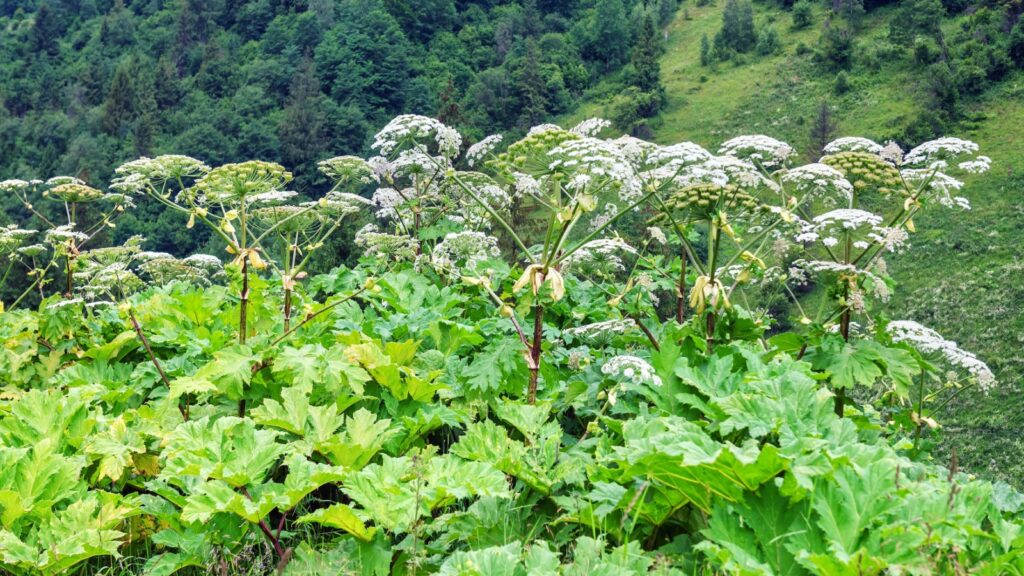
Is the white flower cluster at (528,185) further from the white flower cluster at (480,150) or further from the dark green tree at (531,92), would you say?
the dark green tree at (531,92)

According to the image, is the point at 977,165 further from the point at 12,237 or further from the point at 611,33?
the point at 611,33

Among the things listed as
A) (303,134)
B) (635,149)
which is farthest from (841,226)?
(303,134)

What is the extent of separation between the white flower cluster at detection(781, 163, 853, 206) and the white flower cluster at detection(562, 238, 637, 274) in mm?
1085

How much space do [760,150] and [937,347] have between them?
1576 mm

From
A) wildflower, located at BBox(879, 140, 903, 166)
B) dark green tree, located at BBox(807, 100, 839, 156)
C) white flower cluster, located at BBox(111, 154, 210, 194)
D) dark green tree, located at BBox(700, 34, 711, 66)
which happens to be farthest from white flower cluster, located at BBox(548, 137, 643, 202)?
dark green tree, located at BBox(700, 34, 711, 66)

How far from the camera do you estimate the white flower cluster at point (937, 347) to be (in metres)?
4.84

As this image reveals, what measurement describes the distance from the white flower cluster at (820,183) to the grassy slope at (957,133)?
60.6 feet

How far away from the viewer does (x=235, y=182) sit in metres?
5.17

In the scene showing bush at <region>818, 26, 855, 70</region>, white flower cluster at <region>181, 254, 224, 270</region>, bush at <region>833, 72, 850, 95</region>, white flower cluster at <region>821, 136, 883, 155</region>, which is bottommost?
bush at <region>833, 72, 850, 95</region>

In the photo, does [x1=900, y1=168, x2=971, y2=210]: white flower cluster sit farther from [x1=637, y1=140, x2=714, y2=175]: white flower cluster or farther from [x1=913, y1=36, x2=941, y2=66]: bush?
[x1=913, y1=36, x2=941, y2=66]: bush

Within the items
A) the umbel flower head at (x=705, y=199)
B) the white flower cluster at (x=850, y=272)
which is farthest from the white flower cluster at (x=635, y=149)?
the white flower cluster at (x=850, y=272)

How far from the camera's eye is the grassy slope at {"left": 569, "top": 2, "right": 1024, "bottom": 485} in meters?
38.5

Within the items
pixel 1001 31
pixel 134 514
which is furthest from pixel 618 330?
pixel 1001 31

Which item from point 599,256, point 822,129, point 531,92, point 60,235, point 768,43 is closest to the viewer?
point 599,256
